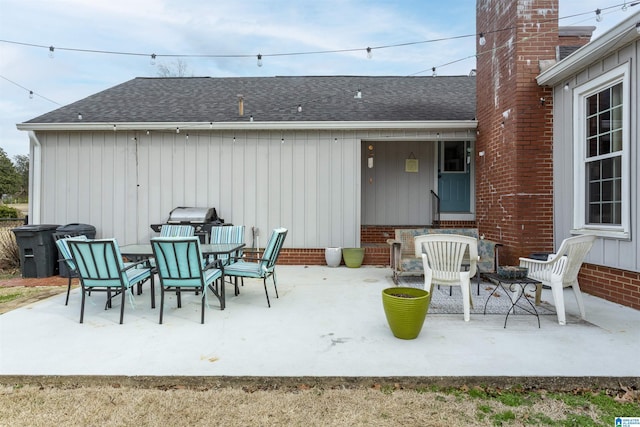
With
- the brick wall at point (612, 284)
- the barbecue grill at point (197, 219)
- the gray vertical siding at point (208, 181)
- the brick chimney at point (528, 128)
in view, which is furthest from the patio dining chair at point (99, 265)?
the brick wall at point (612, 284)

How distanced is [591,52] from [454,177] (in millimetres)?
4443

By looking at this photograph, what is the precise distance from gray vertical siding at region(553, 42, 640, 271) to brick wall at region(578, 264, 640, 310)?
102 millimetres

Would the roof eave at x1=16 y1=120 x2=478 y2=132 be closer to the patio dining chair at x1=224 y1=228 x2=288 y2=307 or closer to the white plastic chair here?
the patio dining chair at x1=224 y1=228 x2=288 y2=307

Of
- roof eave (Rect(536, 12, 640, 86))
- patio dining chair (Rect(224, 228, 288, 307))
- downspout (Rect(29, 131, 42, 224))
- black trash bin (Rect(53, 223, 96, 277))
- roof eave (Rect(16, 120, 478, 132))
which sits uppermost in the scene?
roof eave (Rect(536, 12, 640, 86))

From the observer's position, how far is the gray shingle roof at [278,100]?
8.02 m

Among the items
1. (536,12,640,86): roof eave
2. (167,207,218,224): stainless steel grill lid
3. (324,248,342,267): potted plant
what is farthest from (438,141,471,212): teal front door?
(167,207,218,224): stainless steel grill lid

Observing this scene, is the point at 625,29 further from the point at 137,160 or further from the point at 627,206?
the point at 137,160

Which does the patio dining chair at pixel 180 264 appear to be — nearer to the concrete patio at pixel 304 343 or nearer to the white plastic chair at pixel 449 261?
the concrete patio at pixel 304 343

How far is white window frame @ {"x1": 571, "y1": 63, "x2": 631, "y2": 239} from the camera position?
450 centimetres

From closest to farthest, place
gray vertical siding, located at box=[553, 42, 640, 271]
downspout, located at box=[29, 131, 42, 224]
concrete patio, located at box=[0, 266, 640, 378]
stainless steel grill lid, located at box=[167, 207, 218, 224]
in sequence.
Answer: concrete patio, located at box=[0, 266, 640, 378], gray vertical siding, located at box=[553, 42, 640, 271], stainless steel grill lid, located at box=[167, 207, 218, 224], downspout, located at box=[29, 131, 42, 224]

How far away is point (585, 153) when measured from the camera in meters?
5.32

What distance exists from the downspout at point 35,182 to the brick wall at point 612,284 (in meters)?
9.66

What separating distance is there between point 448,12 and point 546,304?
6.69m

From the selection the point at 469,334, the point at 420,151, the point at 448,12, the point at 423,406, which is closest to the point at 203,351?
the point at 423,406
